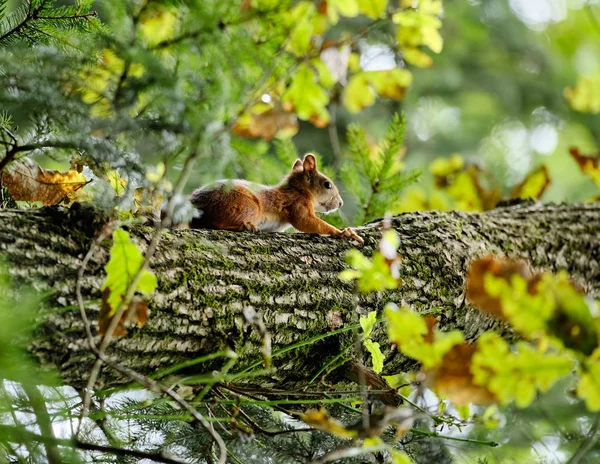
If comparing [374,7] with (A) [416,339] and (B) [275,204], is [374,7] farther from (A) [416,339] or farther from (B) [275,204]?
(B) [275,204]

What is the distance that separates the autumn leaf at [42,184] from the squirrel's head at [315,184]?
1.13 meters

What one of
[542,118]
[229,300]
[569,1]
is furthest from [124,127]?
[542,118]

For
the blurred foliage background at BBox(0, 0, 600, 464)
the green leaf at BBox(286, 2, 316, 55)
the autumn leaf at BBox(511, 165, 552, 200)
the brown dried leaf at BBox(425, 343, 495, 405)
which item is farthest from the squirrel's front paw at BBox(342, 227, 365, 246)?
the autumn leaf at BBox(511, 165, 552, 200)

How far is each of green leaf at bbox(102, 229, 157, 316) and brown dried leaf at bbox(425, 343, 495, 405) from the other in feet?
1.56

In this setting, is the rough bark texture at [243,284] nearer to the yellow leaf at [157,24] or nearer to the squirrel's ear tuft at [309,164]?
the yellow leaf at [157,24]

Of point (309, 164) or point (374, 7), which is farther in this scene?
point (309, 164)

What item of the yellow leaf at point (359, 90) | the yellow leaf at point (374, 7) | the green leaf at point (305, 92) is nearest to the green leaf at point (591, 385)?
the green leaf at point (305, 92)

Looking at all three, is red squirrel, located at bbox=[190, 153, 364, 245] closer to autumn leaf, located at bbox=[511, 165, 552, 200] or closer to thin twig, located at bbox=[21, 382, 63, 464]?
autumn leaf, located at bbox=[511, 165, 552, 200]

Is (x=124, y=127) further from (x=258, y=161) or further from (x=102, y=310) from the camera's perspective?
(x=258, y=161)

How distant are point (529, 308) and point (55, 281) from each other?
81 centimetres

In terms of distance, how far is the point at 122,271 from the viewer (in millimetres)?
975

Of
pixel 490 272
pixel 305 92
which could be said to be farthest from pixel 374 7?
pixel 490 272

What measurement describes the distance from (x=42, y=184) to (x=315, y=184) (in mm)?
1239

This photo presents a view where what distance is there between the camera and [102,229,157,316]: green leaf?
96 cm
